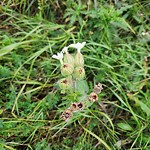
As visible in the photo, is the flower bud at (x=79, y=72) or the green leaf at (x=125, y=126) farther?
the green leaf at (x=125, y=126)

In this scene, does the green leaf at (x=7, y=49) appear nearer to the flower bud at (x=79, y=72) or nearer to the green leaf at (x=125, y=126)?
the flower bud at (x=79, y=72)

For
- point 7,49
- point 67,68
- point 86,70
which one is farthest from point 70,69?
point 7,49

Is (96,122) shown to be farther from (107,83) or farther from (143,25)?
(143,25)

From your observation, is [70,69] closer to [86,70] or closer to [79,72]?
[79,72]

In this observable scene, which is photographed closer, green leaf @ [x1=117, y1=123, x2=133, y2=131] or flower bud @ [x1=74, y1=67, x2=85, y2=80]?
flower bud @ [x1=74, y1=67, x2=85, y2=80]

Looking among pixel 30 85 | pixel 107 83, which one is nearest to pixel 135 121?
pixel 107 83

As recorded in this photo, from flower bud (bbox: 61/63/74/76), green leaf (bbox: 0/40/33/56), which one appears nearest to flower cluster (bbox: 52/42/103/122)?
flower bud (bbox: 61/63/74/76)

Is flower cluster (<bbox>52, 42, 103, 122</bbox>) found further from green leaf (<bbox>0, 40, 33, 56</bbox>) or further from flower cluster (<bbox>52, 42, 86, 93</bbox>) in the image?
green leaf (<bbox>0, 40, 33, 56</bbox>)

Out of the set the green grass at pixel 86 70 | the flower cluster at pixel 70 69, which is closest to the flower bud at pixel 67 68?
the flower cluster at pixel 70 69
